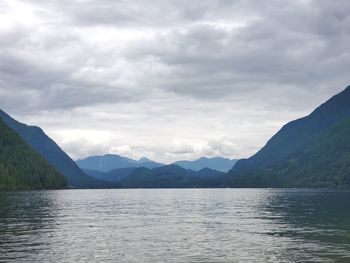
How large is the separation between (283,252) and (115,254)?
2400 centimetres

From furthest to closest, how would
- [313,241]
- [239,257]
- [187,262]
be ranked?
[313,241], [239,257], [187,262]

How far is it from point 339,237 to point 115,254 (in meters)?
41.5

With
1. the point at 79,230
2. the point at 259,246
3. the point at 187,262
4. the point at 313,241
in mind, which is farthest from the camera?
the point at 79,230

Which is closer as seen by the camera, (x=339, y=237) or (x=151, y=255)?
(x=151, y=255)

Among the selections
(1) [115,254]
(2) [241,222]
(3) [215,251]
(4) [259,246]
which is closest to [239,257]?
(3) [215,251]

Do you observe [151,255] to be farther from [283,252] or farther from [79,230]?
[79,230]

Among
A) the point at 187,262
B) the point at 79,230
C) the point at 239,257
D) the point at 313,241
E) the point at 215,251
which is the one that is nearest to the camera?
the point at 187,262

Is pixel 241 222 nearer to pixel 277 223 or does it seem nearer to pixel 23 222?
pixel 277 223

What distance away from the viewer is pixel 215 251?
2549 inches

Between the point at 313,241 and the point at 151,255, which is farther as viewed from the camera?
the point at 313,241

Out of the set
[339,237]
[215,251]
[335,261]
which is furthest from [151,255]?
[339,237]

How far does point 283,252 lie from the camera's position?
6500cm

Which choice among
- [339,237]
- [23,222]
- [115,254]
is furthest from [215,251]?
[23,222]

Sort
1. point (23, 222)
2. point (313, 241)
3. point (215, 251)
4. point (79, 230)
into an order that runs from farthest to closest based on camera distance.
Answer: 1. point (23, 222)
2. point (79, 230)
3. point (313, 241)
4. point (215, 251)
